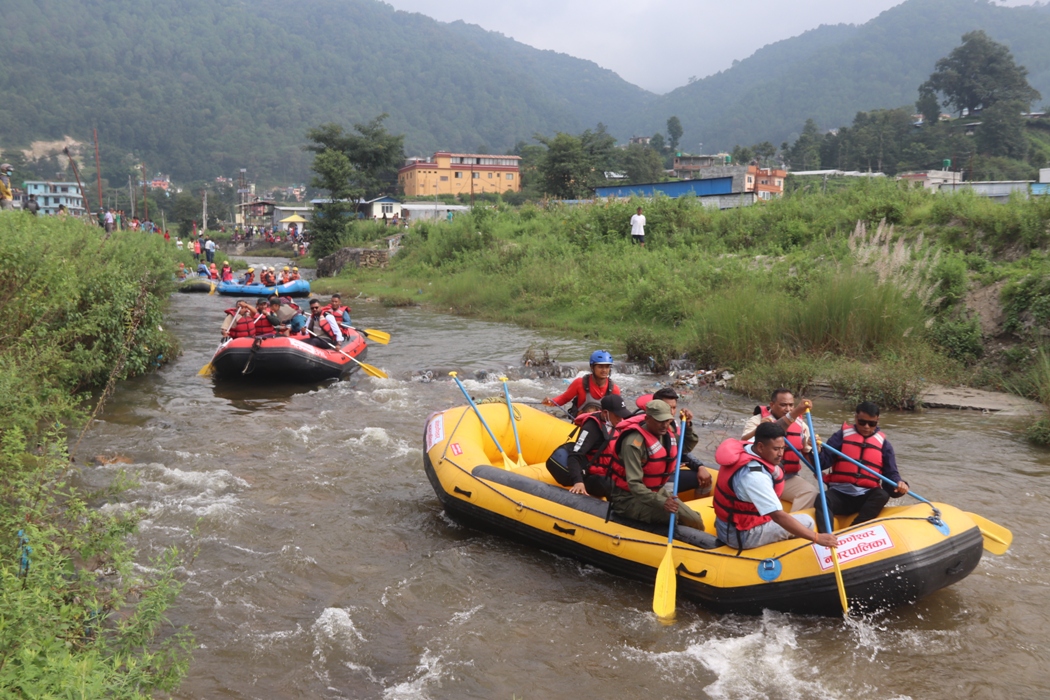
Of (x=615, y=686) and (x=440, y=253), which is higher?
(x=440, y=253)

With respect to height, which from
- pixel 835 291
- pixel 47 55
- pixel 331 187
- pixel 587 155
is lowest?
pixel 835 291

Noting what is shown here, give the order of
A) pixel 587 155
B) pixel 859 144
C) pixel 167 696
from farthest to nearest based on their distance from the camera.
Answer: pixel 859 144 → pixel 587 155 → pixel 167 696

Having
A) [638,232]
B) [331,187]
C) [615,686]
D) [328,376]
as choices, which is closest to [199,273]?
[331,187]

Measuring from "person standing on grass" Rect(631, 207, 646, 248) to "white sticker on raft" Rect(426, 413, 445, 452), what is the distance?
1341 cm

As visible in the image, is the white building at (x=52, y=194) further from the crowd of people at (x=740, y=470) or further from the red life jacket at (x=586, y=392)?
the crowd of people at (x=740, y=470)

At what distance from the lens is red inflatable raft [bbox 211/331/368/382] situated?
449 inches

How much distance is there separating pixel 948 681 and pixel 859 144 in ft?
237

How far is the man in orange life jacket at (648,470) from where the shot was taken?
5.49m

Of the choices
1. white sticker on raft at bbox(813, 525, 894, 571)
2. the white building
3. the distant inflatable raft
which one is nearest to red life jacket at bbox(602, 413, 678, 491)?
white sticker on raft at bbox(813, 525, 894, 571)

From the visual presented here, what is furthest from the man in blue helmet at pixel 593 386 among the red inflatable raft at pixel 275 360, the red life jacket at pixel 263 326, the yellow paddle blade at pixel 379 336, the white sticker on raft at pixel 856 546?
the yellow paddle blade at pixel 379 336

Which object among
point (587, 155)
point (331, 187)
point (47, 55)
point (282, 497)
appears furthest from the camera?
point (47, 55)

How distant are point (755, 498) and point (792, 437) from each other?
1338 millimetres

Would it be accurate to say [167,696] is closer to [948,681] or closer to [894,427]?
[948,681]

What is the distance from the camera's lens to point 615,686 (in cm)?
452
